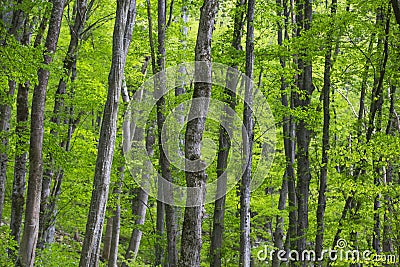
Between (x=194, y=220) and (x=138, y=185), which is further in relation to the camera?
(x=138, y=185)

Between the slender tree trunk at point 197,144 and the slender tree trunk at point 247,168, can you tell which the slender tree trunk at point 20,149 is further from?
the slender tree trunk at point 247,168

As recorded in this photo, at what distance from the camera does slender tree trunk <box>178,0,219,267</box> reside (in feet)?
23.6

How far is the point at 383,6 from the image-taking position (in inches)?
396

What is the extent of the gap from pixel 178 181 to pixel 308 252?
372 cm

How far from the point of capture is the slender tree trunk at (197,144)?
720 cm

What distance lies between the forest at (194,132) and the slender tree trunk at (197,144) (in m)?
0.02

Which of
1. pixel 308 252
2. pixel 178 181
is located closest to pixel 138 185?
pixel 178 181

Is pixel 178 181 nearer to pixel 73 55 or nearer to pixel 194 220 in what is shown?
pixel 73 55

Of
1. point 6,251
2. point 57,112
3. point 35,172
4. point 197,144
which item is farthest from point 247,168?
point 6,251

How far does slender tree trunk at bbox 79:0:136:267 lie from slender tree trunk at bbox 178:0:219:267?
1492mm
